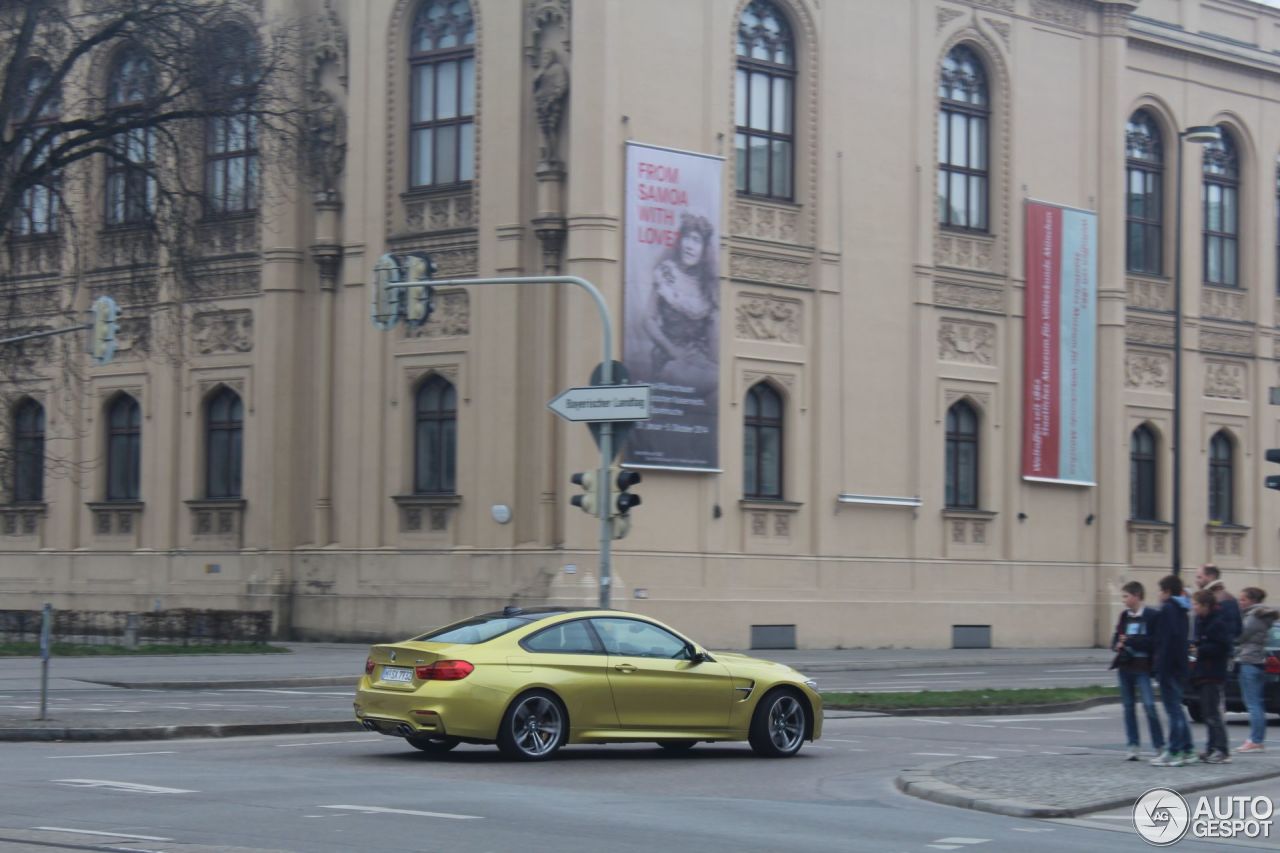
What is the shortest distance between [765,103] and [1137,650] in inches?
1008

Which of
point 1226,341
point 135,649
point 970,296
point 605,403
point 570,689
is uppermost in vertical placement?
point 970,296

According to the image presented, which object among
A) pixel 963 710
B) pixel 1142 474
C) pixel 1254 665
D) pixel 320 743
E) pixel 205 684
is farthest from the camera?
pixel 1142 474

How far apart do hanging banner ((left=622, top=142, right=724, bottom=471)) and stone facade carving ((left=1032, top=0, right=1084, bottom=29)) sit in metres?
11.3

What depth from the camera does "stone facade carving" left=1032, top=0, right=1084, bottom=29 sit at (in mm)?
46781

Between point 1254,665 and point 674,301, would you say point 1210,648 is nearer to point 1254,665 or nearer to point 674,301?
point 1254,665

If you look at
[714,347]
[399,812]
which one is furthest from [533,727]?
[714,347]

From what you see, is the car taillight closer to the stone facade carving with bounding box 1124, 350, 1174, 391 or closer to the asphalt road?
the asphalt road

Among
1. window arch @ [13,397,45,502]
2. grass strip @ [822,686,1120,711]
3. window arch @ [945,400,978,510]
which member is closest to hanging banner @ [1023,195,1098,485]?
window arch @ [945,400,978,510]

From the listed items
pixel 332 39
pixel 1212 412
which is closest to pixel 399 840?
pixel 332 39

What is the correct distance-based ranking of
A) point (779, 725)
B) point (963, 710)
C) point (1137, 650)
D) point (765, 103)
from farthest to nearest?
point (765, 103), point (963, 710), point (779, 725), point (1137, 650)

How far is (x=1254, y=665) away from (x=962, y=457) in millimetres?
25427

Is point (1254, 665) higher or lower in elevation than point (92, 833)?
higher

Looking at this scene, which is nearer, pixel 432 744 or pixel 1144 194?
pixel 432 744

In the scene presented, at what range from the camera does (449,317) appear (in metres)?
40.8
